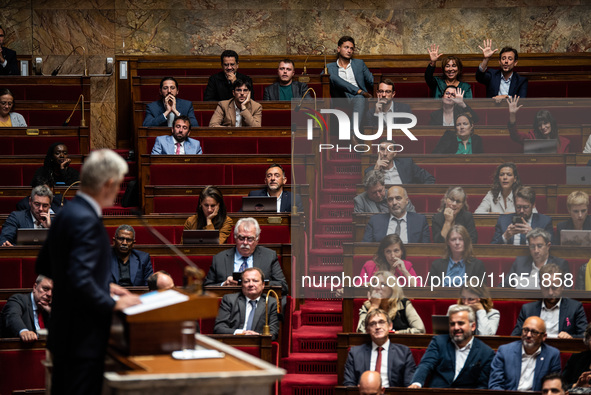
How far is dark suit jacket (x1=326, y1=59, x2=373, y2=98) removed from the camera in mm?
5488

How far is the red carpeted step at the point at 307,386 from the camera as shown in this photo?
3.73m

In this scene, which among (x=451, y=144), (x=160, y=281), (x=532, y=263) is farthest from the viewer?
(x=451, y=144)

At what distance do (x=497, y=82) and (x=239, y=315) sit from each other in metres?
2.66

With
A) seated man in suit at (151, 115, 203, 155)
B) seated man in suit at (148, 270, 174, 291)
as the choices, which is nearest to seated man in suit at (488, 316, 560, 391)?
seated man in suit at (148, 270, 174, 291)

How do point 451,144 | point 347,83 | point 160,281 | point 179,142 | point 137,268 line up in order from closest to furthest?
point 160,281 < point 137,268 < point 451,144 < point 179,142 < point 347,83

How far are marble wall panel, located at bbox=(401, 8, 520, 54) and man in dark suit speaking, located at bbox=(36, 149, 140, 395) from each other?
553 centimetres

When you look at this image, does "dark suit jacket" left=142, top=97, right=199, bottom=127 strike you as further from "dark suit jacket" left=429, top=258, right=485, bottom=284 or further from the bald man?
the bald man

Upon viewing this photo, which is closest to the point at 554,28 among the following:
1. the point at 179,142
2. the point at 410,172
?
the point at 410,172

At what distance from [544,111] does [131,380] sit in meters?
3.86

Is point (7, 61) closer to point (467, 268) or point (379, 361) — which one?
point (467, 268)

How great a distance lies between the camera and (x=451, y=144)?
482 centimetres

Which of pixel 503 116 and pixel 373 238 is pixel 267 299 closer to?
pixel 373 238

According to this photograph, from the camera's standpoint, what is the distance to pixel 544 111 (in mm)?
4965

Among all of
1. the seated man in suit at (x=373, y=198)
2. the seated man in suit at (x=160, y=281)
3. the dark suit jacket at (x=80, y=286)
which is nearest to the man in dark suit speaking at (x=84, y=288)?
the dark suit jacket at (x=80, y=286)
